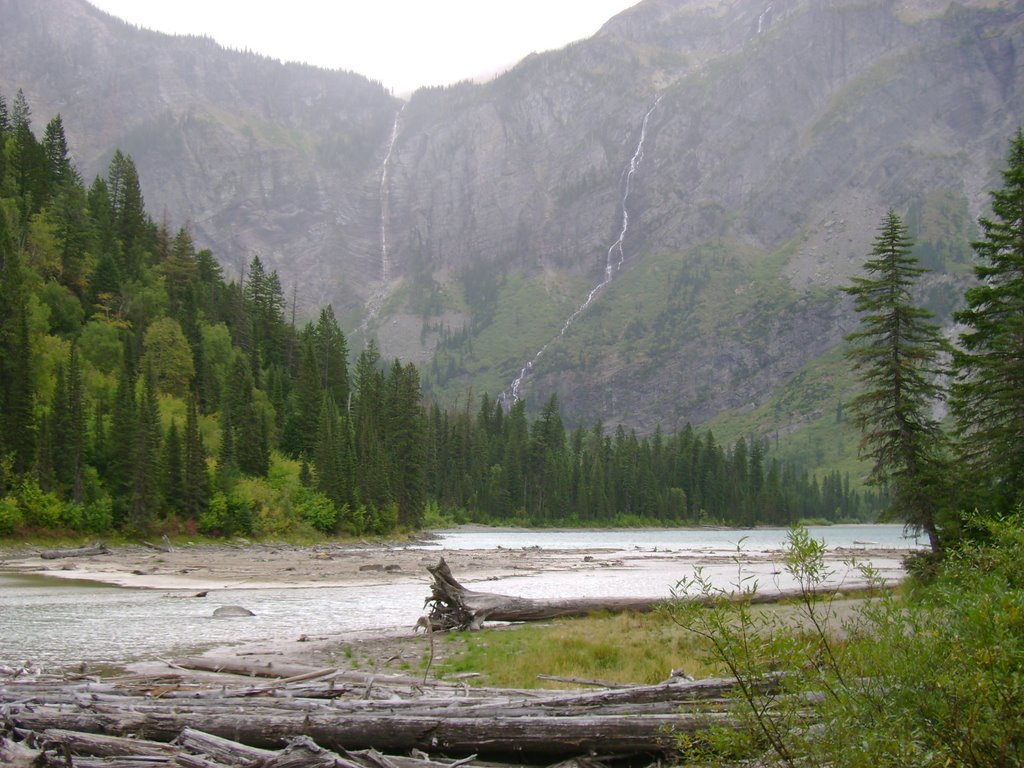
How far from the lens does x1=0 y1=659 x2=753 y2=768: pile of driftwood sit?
32.2 ft

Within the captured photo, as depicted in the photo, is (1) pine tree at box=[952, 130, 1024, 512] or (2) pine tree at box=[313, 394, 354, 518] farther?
(2) pine tree at box=[313, 394, 354, 518]

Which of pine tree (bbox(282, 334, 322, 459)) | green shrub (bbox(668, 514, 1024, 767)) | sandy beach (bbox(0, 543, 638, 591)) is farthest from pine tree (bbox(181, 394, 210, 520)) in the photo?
green shrub (bbox(668, 514, 1024, 767))

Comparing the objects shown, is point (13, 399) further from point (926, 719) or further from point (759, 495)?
point (759, 495)

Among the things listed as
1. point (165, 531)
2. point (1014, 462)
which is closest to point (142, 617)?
point (1014, 462)

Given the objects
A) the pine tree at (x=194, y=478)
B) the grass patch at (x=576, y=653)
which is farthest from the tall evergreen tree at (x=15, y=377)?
the grass patch at (x=576, y=653)

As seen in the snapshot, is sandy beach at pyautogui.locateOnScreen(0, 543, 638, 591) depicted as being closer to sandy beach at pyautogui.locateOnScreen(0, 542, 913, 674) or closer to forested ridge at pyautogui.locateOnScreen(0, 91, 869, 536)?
sandy beach at pyautogui.locateOnScreen(0, 542, 913, 674)

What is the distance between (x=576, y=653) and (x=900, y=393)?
21676mm

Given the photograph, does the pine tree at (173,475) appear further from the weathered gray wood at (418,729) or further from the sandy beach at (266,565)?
the weathered gray wood at (418,729)

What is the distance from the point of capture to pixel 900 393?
111 feet

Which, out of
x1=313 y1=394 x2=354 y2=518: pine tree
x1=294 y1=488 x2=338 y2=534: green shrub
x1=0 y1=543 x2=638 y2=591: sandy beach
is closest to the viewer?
x1=0 y1=543 x2=638 y2=591: sandy beach

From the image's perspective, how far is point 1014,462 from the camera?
27.3 meters

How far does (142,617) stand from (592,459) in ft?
449

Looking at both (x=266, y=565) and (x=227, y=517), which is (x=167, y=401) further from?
(x=266, y=565)

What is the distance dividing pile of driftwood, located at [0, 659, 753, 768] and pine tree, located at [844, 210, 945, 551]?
83.9 feet
